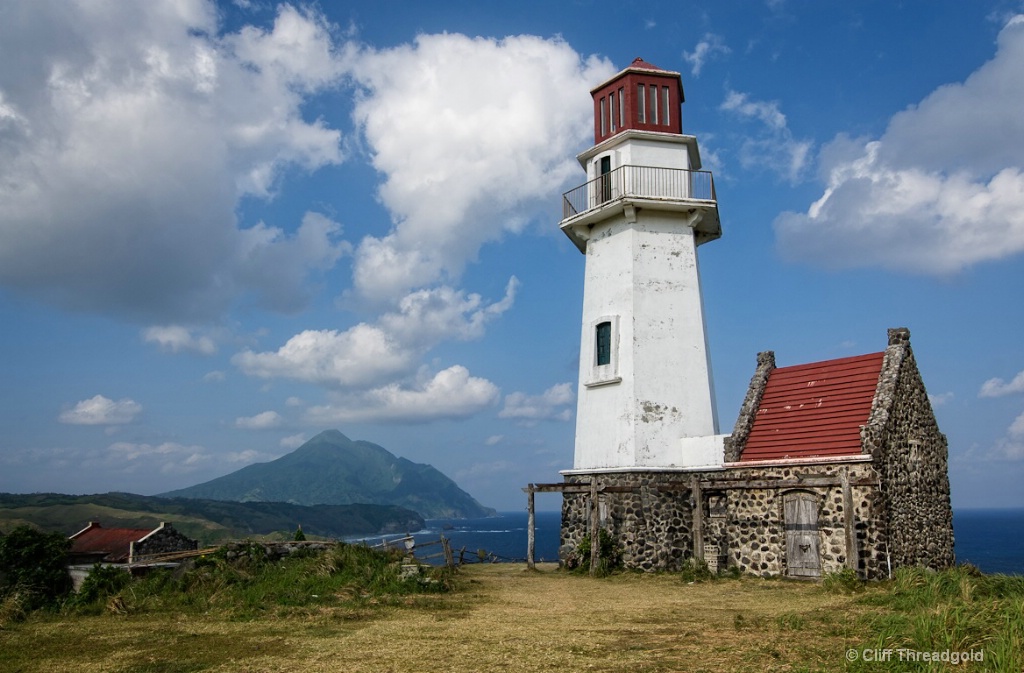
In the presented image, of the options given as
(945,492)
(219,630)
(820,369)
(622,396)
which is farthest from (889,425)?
(219,630)

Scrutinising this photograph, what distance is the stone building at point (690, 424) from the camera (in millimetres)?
16578

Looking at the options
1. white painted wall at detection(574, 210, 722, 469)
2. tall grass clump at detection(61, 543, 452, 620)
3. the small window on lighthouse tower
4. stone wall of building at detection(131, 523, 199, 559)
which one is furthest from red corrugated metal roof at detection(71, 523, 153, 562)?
the small window on lighthouse tower

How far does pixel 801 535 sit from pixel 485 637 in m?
9.29

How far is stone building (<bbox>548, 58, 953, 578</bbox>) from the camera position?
1658 centimetres

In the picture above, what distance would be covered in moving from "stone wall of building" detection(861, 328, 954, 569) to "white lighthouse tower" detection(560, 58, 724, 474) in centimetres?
408

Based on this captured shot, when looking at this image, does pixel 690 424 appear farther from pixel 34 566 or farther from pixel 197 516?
pixel 197 516

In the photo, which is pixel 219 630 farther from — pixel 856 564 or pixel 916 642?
pixel 856 564

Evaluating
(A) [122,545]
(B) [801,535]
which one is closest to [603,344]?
(B) [801,535]

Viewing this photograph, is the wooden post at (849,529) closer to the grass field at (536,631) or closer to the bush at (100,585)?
the grass field at (536,631)

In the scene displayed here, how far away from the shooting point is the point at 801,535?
16844 mm

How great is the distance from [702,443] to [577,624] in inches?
360

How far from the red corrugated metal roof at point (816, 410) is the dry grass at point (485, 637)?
3594 mm

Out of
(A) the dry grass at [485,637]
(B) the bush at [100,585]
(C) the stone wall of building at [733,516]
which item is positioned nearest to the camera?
(A) the dry grass at [485,637]

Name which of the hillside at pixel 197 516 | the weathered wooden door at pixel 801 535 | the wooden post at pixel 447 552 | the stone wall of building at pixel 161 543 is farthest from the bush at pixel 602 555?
the hillside at pixel 197 516
